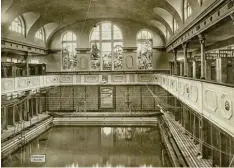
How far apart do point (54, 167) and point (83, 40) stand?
15379 mm

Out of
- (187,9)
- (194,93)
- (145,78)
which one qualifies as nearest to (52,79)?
(145,78)

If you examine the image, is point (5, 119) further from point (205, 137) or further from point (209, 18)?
point (209, 18)

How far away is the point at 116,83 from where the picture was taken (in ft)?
75.2


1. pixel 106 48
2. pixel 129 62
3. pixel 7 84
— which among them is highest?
pixel 106 48

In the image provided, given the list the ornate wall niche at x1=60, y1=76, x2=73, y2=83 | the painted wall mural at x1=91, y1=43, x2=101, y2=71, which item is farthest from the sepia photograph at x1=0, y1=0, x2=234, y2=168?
the painted wall mural at x1=91, y1=43, x2=101, y2=71

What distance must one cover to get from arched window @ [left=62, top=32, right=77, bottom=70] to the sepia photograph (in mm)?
95

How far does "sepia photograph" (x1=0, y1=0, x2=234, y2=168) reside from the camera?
1012cm

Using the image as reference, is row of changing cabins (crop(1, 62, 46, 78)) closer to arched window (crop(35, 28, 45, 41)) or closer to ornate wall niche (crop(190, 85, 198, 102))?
arched window (crop(35, 28, 45, 41))

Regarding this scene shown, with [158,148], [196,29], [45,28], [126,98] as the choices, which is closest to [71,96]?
[126,98]

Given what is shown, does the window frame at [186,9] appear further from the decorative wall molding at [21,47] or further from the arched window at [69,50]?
the arched window at [69,50]

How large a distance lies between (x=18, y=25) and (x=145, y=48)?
1108 cm

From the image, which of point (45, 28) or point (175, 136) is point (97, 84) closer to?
point (45, 28)

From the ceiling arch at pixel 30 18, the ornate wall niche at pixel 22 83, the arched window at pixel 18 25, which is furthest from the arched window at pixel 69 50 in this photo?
the ornate wall niche at pixel 22 83

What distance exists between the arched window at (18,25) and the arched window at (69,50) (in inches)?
210
